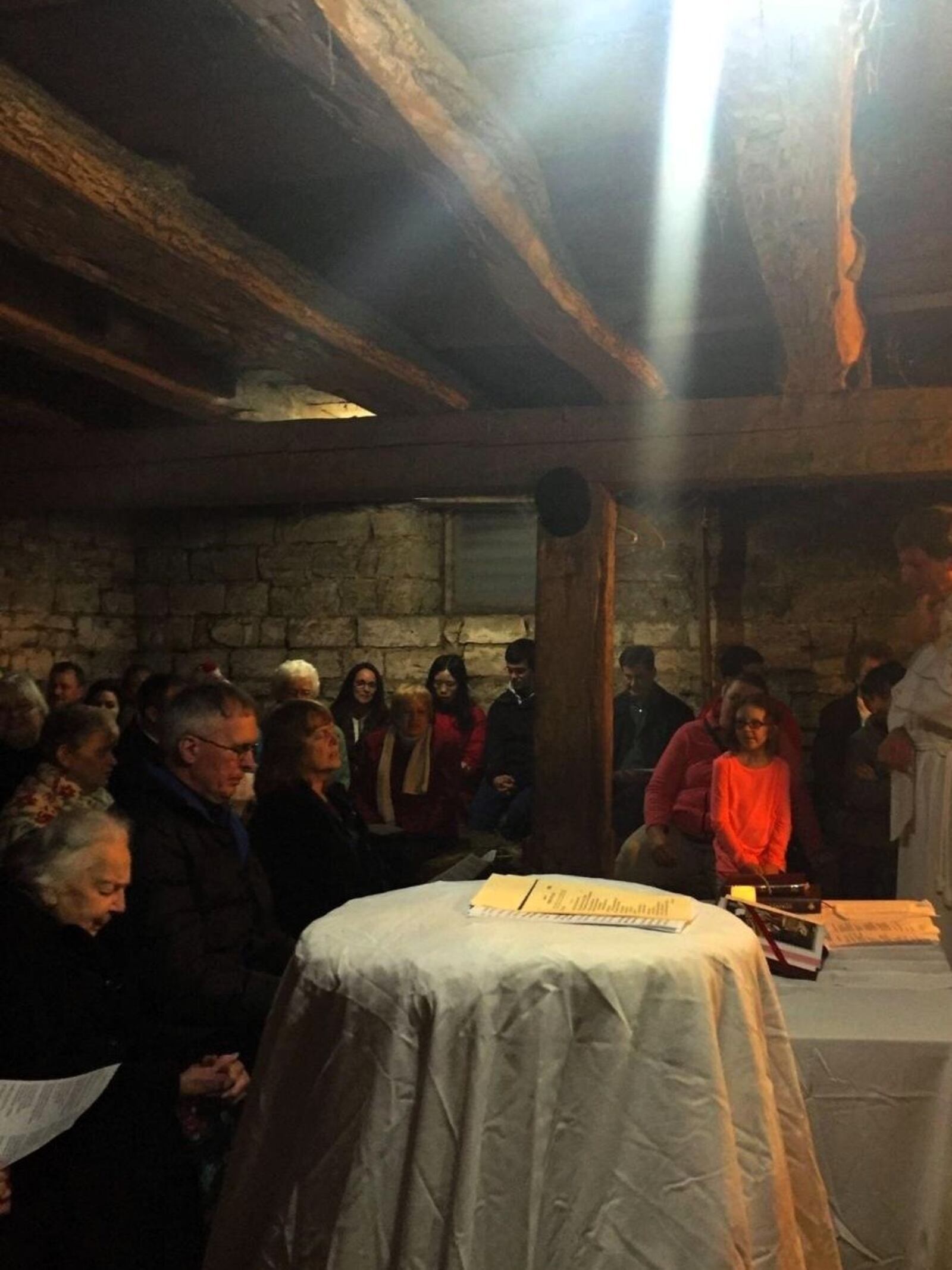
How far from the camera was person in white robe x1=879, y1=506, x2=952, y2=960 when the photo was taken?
3.77 meters

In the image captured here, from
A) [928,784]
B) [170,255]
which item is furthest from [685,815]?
[170,255]

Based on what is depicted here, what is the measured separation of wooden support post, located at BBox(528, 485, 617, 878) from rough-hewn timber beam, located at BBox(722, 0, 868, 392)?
1.21 meters

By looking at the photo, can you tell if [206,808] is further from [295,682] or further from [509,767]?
[509,767]

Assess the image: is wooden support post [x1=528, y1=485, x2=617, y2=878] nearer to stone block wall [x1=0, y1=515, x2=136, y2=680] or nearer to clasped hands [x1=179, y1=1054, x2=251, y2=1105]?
clasped hands [x1=179, y1=1054, x2=251, y2=1105]

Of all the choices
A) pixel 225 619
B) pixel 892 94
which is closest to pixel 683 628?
pixel 225 619

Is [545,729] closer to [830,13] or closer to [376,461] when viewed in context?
[376,461]

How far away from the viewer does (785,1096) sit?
1.70m

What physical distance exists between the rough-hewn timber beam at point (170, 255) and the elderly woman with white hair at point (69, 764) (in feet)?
4.30

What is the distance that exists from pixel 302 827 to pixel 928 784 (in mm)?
2014

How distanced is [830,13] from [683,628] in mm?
6069

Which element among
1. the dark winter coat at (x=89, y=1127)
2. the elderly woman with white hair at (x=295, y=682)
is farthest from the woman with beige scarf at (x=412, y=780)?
the dark winter coat at (x=89, y=1127)

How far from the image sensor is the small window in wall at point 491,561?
27.2ft

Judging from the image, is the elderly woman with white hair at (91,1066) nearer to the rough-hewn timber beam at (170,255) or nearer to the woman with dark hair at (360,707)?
the rough-hewn timber beam at (170,255)

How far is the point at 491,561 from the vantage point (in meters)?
8.37
